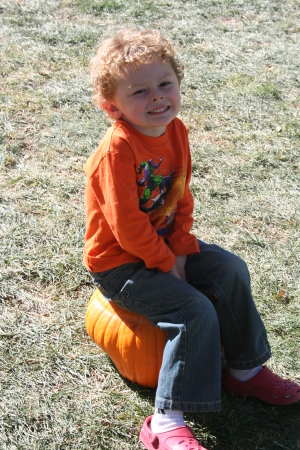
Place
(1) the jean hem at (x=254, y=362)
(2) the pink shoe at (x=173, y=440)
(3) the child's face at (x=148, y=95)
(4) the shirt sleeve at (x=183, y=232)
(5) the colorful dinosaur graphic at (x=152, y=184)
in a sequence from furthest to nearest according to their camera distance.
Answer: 1. (4) the shirt sleeve at (x=183, y=232)
2. (1) the jean hem at (x=254, y=362)
3. (5) the colorful dinosaur graphic at (x=152, y=184)
4. (3) the child's face at (x=148, y=95)
5. (2) the pink shoe at (x=173, y=440)

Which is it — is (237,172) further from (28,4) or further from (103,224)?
(28,4)

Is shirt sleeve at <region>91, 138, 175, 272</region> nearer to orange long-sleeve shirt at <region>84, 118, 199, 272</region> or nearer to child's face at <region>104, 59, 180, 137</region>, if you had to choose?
orange long-sleeve shirt at <region>84, 118, 199, 272</region>

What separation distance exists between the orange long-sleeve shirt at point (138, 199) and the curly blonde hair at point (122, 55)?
198 mm

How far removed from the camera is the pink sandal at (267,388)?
2.77 meters

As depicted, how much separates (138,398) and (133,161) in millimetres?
1284

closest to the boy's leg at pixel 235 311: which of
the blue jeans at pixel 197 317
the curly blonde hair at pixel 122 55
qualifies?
the blue jeans at pixel 197 317

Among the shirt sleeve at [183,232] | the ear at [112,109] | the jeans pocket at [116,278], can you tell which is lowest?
the jeans pocket at [116,278]

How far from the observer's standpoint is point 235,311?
9.18 ft

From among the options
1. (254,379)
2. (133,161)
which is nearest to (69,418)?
(254,379)

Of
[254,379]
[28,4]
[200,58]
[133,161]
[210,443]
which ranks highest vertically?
[28,4]

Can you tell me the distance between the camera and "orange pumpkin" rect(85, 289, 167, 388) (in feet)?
9.12

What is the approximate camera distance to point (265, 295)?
3.48 meters

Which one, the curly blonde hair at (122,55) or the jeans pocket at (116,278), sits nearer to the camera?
the curly blonde hair at (122,55)

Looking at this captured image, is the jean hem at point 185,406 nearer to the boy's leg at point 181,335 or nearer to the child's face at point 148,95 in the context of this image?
the boy's leg at point 181,335
